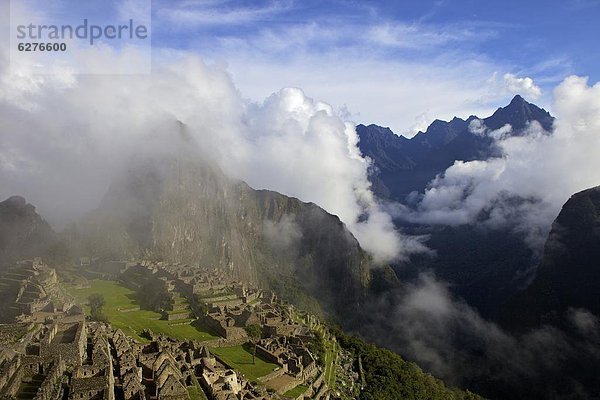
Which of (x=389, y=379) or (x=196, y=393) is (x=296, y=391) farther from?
(x=389, y=379)

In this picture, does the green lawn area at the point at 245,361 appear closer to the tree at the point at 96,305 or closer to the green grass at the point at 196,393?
the green grass at the point at 196,393

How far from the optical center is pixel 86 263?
10206cm

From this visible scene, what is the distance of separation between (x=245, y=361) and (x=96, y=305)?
867 inches

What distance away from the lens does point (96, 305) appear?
207 feet

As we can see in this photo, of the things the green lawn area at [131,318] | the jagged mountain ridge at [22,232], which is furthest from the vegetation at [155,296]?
the jagged mountain ridge at [22,232]

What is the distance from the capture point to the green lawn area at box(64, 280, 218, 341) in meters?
57.8

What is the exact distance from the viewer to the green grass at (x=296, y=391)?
4803cm

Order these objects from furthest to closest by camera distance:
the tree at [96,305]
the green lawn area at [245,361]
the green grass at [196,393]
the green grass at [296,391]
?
the tree at [96,305] < the green lawn area at [245,361] < the green grass at [296,391] < the green grass at [196,393]

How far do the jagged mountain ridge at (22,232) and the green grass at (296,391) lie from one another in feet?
232

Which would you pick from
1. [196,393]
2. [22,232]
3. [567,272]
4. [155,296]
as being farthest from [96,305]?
[567,272]

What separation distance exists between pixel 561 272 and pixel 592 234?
1649cm

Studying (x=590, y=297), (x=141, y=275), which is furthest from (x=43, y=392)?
(x=590, y=297)

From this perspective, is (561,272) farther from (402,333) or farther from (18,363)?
(18,363)

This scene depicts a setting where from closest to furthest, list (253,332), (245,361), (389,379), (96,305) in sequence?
(245,361), (253,332), (96,305), (389,379)
